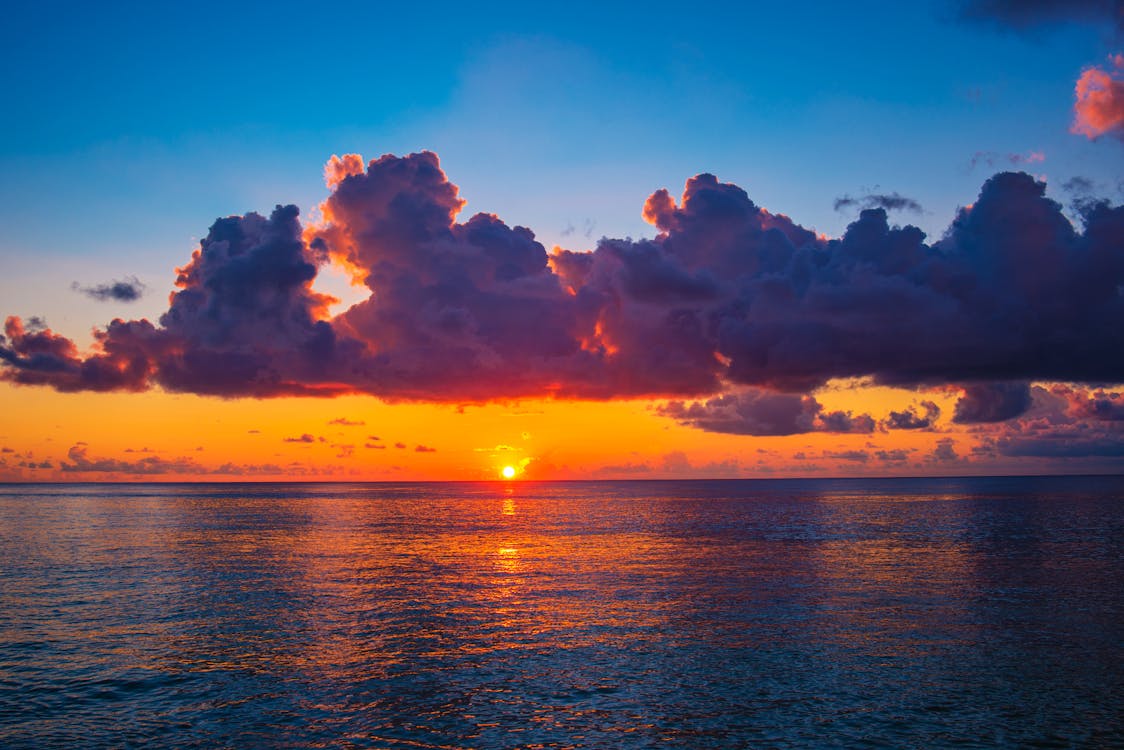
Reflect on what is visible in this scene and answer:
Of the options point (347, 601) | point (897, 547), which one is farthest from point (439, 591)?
point (897, 547)

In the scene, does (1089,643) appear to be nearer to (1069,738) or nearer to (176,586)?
(1069,738)

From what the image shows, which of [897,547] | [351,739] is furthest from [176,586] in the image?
[897,547]

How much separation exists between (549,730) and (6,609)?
1456 inches

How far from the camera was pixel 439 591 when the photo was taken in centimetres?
5300

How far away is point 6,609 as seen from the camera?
45219 millimetres

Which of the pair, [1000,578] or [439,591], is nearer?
[439,591]

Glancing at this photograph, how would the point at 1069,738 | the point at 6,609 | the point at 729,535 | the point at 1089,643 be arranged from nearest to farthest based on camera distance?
the point at 1069,738, the point at 1089,643, the point at 6,609, the point at 729,535

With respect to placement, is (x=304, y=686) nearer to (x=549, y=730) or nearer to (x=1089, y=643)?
(x=549, y=730)

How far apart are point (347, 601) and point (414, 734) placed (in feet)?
81.9

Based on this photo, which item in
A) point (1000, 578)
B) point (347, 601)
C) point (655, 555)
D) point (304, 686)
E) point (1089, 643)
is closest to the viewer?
point (304, 686)

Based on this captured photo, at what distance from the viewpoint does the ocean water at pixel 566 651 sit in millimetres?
25391

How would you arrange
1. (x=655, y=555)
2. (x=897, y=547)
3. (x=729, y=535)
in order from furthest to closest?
1. (x=729, y=535)
2. (x=897, y=547)
3. (x=655, y=555)

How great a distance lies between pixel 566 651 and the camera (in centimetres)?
3506

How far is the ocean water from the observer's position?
25.4 meters
